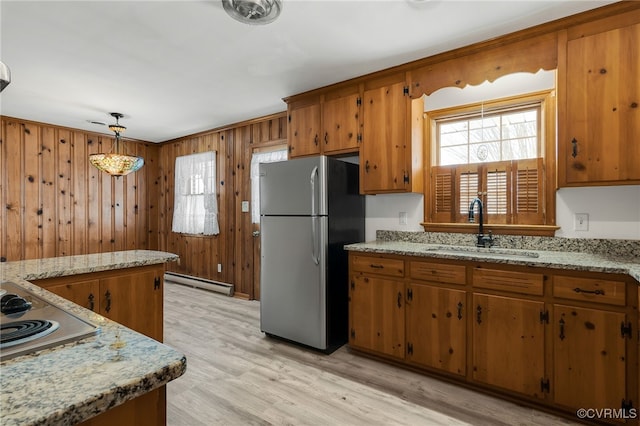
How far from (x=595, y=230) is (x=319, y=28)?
2.35 metres

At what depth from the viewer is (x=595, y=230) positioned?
7.38 feet

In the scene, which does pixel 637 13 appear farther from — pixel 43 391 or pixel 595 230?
pixel 43 391

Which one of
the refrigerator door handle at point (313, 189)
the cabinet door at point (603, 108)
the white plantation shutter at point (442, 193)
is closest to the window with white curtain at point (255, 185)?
the refrigerator door handle at point (313, 189)

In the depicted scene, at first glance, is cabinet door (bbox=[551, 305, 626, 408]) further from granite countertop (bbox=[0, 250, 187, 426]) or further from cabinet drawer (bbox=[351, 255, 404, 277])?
granite countertop (bbox=[0, 250, 187, 426])

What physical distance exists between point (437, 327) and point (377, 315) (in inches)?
18.4

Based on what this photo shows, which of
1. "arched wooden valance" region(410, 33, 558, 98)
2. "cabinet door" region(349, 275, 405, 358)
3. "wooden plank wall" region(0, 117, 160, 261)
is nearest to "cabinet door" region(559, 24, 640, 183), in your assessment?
"arched wooden valance" region(410, 33, 558, 98)

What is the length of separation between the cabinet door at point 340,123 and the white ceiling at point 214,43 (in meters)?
0.21

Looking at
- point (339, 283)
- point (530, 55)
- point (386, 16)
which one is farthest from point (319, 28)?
point (339, 283)

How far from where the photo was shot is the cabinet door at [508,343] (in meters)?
1.96

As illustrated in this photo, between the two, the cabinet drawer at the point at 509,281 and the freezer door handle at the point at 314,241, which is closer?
the cabinet drawer at the point at 509,281

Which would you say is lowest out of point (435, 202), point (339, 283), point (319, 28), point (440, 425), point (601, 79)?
point (440, 425)

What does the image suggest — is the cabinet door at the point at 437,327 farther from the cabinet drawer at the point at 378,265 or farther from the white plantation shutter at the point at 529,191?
the white plantation shutter at the point at 529,191

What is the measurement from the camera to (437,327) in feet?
7.56

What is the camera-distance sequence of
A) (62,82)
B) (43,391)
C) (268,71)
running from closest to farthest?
1. (43,391)
2. (268,71)
3. (62,82)
